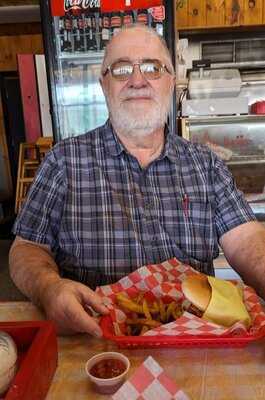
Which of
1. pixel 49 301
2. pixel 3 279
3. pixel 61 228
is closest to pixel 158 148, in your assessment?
A: pixel 61 228

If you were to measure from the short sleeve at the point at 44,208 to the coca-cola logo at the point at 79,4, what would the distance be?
1683 mm

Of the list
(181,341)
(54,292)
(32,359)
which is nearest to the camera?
(32,359)

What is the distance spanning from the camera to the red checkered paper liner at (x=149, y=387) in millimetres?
729

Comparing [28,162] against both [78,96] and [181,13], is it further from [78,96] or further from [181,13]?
[181,13]

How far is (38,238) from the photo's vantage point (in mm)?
1449

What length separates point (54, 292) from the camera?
1.05 m

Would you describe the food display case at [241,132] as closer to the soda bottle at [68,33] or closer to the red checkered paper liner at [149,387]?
the soda bottle at [68,33]

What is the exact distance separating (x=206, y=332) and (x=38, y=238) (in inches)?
28.9

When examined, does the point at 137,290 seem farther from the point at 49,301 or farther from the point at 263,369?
the point at 263,369

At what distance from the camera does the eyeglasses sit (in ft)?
5.23

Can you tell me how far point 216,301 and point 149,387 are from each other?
11.7 inches

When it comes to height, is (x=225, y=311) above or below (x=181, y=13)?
below

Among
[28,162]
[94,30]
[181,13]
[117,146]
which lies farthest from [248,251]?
[28,162]

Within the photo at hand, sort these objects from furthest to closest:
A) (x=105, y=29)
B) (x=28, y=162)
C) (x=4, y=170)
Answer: (x=4, y=170) → (x=28, y=162) → (x=105, y=29)
